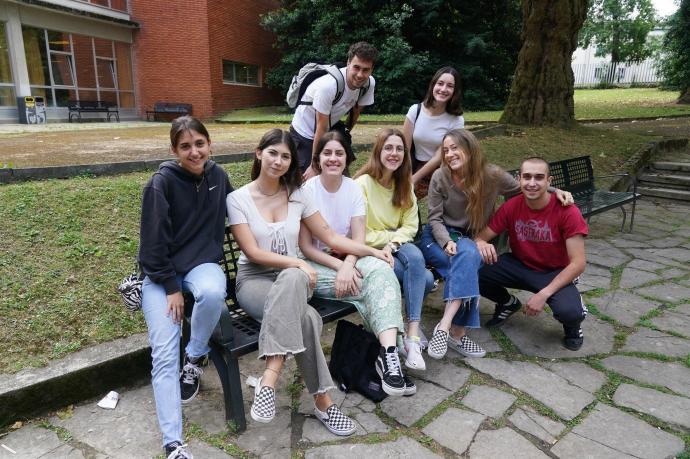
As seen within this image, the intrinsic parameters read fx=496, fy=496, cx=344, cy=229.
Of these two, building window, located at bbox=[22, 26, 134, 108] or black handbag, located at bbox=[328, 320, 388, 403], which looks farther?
building window, located at bbox=[22, 26, 134, 108]

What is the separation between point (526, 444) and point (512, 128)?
877 cm

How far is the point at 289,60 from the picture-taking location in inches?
844

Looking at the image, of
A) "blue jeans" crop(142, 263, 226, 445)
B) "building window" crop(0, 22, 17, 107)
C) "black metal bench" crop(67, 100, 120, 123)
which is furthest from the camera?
"black metal bench" crop(67, 100, 120, 123)

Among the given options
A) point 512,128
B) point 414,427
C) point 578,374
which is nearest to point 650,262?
point 578,374

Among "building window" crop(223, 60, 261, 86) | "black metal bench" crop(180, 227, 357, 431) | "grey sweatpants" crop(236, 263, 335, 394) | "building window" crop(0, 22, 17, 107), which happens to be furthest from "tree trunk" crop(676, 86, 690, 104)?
"building window" crop(0, 22, 17, 107)

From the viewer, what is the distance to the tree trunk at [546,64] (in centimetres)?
984

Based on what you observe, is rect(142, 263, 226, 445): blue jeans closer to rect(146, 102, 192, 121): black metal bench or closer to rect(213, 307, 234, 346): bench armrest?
rect(213, 307, 234, 346): bench armrest

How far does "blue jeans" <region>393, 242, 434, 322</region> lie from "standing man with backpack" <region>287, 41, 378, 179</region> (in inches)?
37.8

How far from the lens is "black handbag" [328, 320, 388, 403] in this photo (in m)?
2.87

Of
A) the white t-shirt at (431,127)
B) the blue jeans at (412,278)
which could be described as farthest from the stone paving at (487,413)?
the white t-shirt at (431,127)

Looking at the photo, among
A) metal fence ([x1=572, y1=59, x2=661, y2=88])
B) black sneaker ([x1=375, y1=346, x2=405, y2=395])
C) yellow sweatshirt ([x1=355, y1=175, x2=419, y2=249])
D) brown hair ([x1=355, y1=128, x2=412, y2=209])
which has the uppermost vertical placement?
metal fence ([x1=572, y1=59, x2=661, y2=88])

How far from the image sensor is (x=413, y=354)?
2932 mm

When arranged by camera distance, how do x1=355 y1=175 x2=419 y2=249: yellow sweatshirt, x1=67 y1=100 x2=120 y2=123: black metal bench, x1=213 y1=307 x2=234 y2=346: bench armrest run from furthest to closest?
x1=67 y1=100 x2=120 y2=123: black metal bench
x1=355 y1=175 x2=419 y2=249: yellow sweatshirt
x1=213 y1=307 x2=234 y2=346: bench armrest

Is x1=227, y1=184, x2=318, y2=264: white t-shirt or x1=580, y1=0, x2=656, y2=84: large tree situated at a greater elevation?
x1=580, y1=0, x2=656, y2=84: large tree
